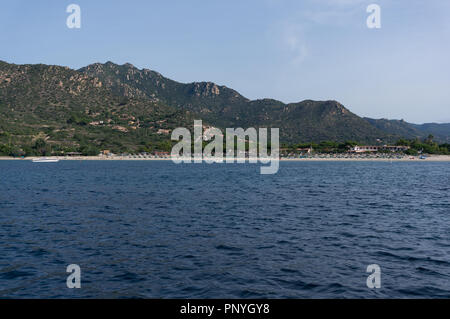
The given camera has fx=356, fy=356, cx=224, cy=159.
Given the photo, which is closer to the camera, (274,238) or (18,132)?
(274,238)

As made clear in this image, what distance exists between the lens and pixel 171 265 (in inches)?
699

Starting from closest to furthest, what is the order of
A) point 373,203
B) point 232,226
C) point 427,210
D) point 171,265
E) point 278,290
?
1. point 278,290
2. point 171,265
3. point 232,226
4. point 427,210
5. point 373,203

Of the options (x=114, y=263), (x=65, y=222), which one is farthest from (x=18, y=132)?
(x=114, y=263)

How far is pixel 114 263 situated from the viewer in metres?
18.3

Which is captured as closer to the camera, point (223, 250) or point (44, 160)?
point (223, 250)

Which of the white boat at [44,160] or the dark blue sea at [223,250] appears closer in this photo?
the dark blue sea at [223,250]

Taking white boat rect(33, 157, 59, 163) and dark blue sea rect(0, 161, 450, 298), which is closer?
dark blue sea rect(0, 161, 450, 298)

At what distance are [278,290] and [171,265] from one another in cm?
577

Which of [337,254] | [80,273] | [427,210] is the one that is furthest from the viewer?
[427,210]

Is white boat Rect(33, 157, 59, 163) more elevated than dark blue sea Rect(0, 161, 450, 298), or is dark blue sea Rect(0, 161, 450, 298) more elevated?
white boat Rect(33, 157, 59, 163)

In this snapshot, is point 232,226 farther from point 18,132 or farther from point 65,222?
point 18,132

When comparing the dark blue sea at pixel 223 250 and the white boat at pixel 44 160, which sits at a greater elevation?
the white boat at pixel 44 160

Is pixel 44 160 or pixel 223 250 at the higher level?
pixel 44 160

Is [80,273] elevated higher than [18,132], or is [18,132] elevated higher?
[18,132]
